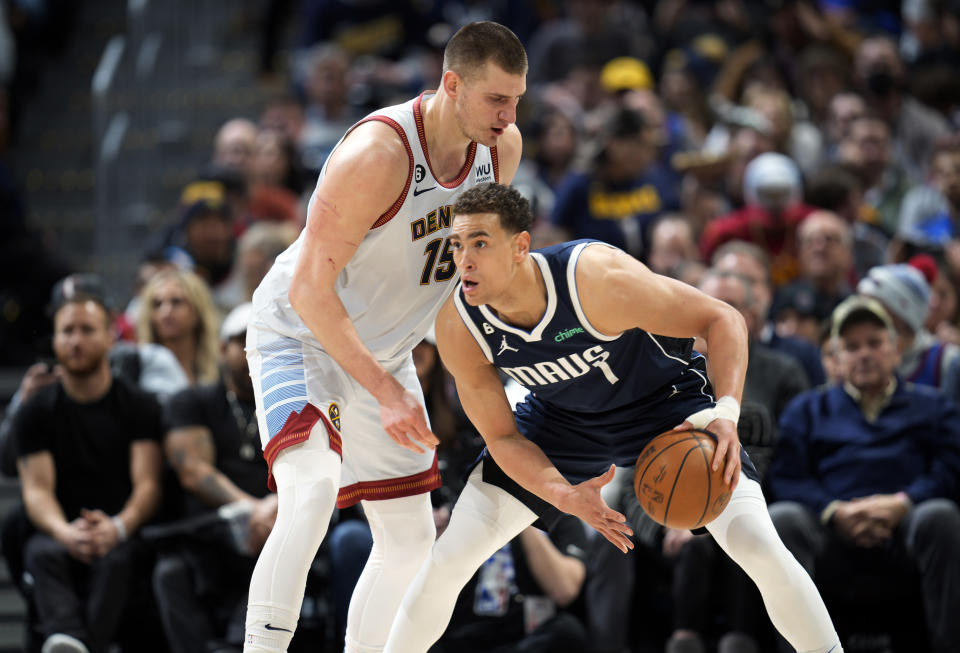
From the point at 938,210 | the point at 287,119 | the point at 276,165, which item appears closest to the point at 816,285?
the point at 938,210

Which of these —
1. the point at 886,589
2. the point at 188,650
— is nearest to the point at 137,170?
the point at 188,650

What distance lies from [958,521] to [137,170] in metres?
7.60

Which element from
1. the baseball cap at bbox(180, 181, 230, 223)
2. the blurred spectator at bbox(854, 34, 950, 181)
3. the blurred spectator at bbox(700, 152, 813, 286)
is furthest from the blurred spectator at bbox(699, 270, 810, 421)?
the blurred spectator at bbox(854, 34, 950, 181)

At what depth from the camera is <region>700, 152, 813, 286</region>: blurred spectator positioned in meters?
8.00

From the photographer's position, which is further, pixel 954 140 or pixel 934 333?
pixel 954 140

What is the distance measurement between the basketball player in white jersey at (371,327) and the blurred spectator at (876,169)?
5.08 meters

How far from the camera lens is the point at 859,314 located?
5.98 meters

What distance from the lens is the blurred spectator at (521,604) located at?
5.72m

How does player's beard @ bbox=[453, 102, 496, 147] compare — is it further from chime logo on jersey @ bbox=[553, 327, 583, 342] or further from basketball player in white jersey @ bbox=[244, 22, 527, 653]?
chime logo on jersey @ bbox=[553, 327, 583, 342]

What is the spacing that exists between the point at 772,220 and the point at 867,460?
2514 mm

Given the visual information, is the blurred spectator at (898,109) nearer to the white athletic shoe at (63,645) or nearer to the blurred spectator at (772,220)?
the blurred spectator at (772,220)

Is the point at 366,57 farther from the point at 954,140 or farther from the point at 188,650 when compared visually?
the point at 188,650

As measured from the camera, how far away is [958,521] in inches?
220

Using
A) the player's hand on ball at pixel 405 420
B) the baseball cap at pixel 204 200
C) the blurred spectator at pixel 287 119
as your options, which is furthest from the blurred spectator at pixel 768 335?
the blurred spectator at pixel 287 119
